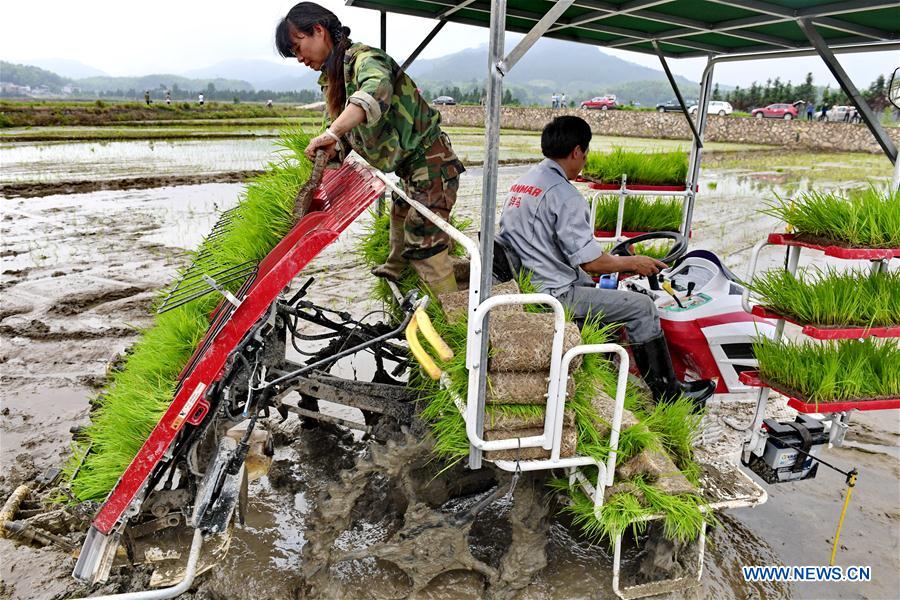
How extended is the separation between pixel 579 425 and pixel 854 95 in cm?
272

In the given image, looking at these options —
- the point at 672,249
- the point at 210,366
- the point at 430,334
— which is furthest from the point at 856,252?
the point at 210,366

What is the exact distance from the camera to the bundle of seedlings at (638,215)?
6.32m

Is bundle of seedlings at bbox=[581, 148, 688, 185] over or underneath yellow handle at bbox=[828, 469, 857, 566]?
over

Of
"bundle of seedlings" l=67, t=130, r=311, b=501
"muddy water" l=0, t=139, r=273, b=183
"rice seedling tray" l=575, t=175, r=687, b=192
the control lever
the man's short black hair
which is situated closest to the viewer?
"bundle of seedlings" l=67, t=130, r=311, b=501

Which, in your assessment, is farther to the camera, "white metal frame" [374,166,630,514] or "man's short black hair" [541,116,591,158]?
"man's short black hair" [541,116,591,158]

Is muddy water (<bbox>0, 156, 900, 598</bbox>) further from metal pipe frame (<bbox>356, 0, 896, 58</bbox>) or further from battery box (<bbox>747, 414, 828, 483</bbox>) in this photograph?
metal pipe frame (<bbox>356, 0, 896, 58</bbox>)

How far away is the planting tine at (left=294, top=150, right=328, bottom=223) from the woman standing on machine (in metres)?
0.05

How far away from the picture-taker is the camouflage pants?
347 centimetres

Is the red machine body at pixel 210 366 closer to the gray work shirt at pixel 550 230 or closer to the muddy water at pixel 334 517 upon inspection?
the muddy water at pixel 334 517

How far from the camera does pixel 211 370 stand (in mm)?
2520

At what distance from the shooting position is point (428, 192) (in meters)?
3.64

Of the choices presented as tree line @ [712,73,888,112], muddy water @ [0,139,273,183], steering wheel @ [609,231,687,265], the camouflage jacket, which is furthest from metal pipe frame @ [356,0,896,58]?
tree line @ [712,73,888,112]

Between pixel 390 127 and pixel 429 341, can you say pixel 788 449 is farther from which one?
pixel 390 127

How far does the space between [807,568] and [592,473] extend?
5.63 ft
